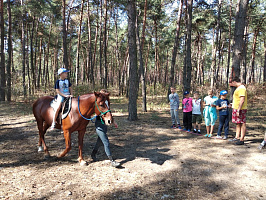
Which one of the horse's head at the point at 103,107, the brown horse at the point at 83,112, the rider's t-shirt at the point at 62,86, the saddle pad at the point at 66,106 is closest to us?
the horse's head at the point at 103,107

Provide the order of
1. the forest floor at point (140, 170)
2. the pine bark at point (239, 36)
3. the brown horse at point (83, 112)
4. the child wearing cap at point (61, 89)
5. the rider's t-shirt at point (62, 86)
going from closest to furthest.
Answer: the forest floor at point (140, 170)
the brown horse at point (83, 112)
the child wearing cap at point (61, 89)
the rider's t-shirt at point (62, 86)
the pine bark at point (239, 36)

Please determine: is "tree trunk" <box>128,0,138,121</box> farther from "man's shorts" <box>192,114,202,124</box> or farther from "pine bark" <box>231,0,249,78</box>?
"pine bark" <box>231,0,249,78</box>

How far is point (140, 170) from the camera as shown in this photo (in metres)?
4.08

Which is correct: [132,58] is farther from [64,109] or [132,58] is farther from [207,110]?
[64,109]

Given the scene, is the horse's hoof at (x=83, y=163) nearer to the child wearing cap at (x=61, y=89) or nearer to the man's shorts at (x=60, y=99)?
the child wearing cap at (x=61, y=89)

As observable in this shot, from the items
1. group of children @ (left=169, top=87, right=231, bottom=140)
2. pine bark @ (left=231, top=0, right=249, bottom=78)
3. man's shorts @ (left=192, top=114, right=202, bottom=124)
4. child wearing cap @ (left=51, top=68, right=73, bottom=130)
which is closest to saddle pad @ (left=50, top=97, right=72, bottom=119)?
child wearing cap @ (left=51, top=68, right=73, bottom=130)

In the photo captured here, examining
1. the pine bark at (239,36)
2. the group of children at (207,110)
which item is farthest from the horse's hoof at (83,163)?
the pine bark at (239,36)

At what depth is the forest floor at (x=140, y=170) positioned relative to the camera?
10.6ft

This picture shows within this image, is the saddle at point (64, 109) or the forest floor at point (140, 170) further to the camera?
the saddle at point (64, 109)

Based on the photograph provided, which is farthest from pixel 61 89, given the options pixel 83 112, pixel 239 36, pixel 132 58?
pixel 239 36

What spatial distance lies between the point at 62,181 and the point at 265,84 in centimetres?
1854

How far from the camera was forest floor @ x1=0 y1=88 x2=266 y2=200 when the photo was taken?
3221 millimetres

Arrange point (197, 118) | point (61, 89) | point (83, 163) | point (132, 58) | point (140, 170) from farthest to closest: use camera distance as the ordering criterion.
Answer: point (132, 58)
point (197, 118)
point (61, 89)
point (83, 163)
point (140, 170)

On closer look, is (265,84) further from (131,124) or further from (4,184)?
(4,184)
